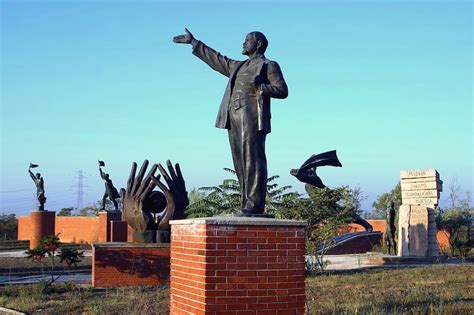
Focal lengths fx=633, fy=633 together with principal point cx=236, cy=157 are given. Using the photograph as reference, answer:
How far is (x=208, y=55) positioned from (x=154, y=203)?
988 cm

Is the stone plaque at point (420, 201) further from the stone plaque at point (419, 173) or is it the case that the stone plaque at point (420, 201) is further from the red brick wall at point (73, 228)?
the red brick wall at point (73, 228)

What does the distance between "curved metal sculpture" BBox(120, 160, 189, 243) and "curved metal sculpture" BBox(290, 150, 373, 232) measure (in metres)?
9.02

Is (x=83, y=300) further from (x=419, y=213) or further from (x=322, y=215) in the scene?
(x=419, y=213)

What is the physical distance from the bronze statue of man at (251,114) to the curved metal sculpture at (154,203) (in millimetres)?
9576

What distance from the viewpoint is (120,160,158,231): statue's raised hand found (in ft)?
52.6

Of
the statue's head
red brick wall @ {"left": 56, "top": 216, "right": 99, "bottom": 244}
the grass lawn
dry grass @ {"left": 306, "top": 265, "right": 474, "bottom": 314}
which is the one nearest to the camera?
the statue's head

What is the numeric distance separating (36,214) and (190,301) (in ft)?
89.5

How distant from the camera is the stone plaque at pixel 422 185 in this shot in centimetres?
2295

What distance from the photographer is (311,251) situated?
56.1 ft

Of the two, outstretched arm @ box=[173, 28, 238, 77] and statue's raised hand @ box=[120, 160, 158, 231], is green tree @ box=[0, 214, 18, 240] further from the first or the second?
outstretched arm @ box=[173, 28, 238, 77]

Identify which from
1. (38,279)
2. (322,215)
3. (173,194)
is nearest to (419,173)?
(322,215)

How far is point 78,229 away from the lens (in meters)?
38.3

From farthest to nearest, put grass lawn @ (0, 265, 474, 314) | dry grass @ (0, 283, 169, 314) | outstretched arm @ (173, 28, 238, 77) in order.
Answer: dry grass @ (0, 283, 169, 314), grass lawn @ (0, 265, 474, 314), outstretched arm @ (173, 28, 238, 77)

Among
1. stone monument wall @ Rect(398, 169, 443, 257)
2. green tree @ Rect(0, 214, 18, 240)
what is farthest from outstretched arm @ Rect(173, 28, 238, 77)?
green tree @ Rect(0, 214, 18, 240)
